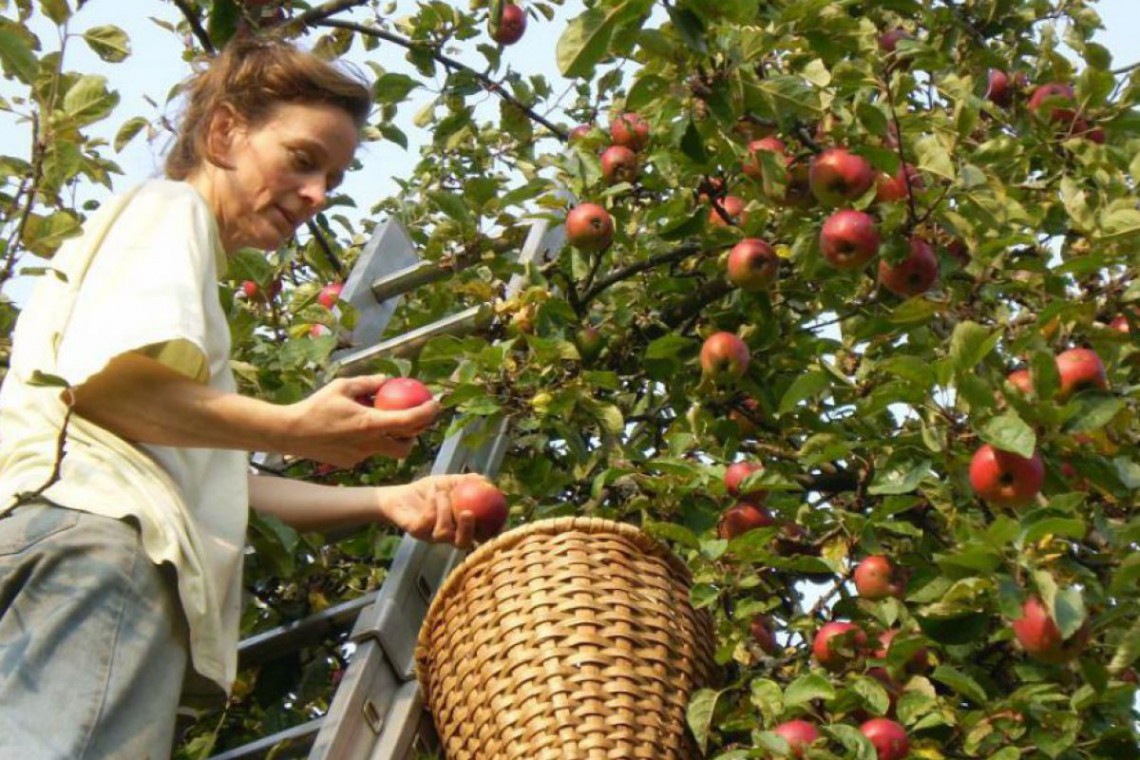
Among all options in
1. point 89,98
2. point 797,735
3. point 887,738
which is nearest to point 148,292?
point 89,98

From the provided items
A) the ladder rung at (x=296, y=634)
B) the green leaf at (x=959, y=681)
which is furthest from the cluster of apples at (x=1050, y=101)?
the ladder rung at (x=296, y=634)

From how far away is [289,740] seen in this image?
2.20 m

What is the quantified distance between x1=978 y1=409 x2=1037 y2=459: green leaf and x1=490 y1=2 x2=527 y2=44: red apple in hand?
1852 mm

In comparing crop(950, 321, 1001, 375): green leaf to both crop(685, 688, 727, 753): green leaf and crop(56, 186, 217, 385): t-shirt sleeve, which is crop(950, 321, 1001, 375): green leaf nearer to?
crop(685, 688, 727, 753): green leaf

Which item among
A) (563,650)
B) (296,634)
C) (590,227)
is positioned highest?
(590,227)

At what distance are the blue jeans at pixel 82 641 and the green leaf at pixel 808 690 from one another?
30.1 inches

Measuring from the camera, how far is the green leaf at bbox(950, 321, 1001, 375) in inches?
79.4

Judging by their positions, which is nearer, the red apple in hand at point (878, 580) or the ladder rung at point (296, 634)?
the red apple in hand at point (878, 580)

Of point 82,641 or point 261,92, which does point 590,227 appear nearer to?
point 261,92

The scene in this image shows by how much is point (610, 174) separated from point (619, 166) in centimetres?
2

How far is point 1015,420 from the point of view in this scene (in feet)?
6.63

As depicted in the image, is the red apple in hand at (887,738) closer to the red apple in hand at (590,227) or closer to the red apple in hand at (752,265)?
the red apple in hand at (752,265)

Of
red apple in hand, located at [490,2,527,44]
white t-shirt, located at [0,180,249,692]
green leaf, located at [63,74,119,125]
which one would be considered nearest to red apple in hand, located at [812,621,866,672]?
white t-shirt, located at [0,180,249,692]

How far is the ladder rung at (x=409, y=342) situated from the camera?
9.19ft
